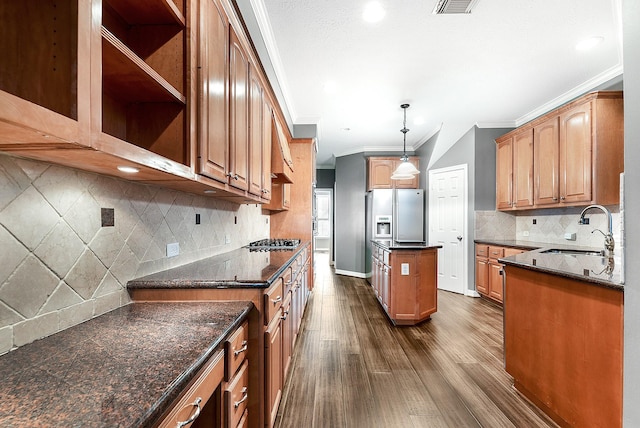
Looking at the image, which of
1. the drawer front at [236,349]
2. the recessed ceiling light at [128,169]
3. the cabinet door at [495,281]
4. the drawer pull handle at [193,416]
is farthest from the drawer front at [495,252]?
the recessed ceiling light at [128,169]

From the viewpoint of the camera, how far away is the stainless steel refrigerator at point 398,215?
5520mm

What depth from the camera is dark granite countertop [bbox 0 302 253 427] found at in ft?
1.81

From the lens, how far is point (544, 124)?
3.78 meters

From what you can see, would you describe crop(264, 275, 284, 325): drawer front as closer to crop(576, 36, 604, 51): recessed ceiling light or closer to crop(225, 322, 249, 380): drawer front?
crop(225, 322, 249, 380): drawer front

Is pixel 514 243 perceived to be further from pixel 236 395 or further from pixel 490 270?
pixel 236 395

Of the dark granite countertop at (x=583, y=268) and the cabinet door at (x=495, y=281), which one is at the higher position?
the dark granite countertop at (x=583, y=268)

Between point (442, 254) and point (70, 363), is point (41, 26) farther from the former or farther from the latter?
point (442, 254)

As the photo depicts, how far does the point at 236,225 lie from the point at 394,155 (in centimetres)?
437

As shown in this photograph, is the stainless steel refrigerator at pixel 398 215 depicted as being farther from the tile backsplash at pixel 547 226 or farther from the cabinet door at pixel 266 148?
the cabinet door at pixel 266 148

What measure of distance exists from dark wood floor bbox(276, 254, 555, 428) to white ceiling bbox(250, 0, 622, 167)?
2859mm

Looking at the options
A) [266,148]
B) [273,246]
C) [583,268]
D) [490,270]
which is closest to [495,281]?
[490,270]

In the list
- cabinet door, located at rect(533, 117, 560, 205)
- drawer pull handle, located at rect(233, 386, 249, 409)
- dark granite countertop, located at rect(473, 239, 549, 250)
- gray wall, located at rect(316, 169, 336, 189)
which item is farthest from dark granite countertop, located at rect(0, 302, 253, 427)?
gray wall, located at rect(316, 169, 336, 189)

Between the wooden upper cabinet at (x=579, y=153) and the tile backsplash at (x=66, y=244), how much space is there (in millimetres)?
4301

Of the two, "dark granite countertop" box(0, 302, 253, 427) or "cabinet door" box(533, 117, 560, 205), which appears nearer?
"dark granite countertop" box(0, 302, 253, 427)
